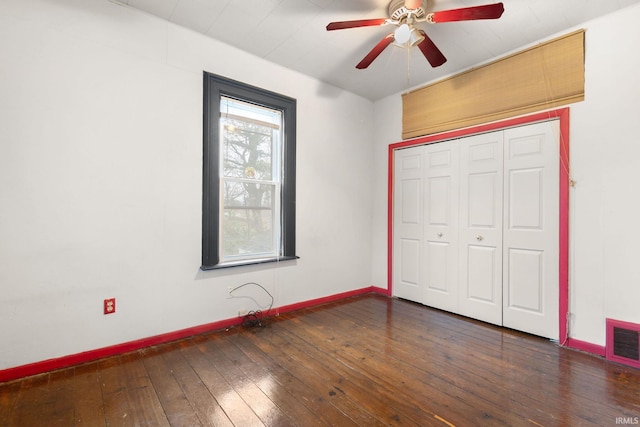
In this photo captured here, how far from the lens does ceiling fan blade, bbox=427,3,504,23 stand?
1799 mm

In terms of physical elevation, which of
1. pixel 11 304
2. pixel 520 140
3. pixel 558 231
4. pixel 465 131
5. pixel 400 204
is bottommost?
pixel 11 304

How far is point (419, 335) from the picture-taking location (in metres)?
2.73

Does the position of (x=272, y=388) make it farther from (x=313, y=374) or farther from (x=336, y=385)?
(x=336, y=385)

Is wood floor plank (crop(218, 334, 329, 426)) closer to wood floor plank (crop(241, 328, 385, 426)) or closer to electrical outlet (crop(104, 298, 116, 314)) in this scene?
wood floor plank (crop(241, 328, 385, 426))

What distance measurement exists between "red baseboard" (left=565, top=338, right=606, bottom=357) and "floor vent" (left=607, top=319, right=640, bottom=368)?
0.07 metres

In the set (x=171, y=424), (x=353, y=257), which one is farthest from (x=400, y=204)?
(x=171, y=424)

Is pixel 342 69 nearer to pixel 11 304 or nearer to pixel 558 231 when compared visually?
pixel 558 231

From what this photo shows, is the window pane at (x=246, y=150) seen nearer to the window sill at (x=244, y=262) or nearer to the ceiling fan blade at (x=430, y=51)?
the window sill at (x=244, y=262)

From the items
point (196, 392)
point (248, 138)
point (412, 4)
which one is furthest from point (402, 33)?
A: point (196, 392)

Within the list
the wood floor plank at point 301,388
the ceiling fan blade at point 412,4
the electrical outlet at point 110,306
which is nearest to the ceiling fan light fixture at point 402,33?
the ceiling fan blade at point 412,4

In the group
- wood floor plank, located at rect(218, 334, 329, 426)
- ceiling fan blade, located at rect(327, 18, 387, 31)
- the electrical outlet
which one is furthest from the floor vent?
the electrical outlet

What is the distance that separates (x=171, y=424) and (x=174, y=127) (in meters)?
2.23

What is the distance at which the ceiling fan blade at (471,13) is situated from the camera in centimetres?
180

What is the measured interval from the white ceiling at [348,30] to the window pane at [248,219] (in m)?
1.42
